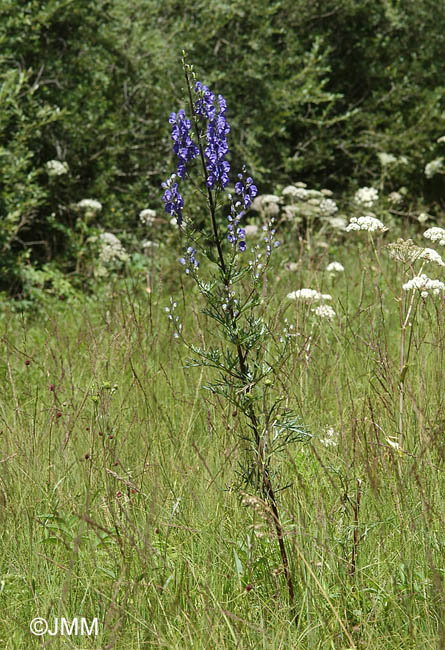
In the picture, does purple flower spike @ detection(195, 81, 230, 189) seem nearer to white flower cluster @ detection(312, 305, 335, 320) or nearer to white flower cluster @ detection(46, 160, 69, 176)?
white flower cluster @ detection(312, 305, 335, 320)

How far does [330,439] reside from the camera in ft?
8.80

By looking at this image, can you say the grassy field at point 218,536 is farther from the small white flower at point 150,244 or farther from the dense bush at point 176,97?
the dense bush at point 176,97

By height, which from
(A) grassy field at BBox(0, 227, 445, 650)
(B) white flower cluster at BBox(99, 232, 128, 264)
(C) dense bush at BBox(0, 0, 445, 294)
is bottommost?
(A) grassy field at BBox(0, 227, 445, 650)

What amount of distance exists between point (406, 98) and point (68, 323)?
5.41m

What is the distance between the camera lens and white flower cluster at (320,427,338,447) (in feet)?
8.68

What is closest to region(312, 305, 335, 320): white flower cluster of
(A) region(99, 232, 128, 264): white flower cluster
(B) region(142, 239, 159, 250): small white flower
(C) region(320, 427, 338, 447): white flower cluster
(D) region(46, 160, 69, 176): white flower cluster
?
(C) region(320, 427, 338, 447): white flower cluster

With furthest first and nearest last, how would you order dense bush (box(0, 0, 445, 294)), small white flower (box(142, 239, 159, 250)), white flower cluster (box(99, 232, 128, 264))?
dense bush (box(0, 0, 445, 294)) < white flower cluster (box(99, 232, 128, 264)) < small white flower (box(142, 239, 159, 250))

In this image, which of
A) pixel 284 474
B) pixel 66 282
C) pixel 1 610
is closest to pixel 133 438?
pixel 284 474

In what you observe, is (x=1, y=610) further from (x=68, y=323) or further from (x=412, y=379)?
(x=68, y=323)

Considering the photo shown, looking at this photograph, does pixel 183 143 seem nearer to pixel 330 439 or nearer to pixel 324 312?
pixel 330 439

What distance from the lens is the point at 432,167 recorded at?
762 cm

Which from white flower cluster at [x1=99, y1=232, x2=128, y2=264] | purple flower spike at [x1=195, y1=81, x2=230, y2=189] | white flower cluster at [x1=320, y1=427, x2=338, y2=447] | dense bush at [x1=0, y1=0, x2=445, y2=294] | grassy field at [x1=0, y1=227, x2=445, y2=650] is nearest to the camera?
grassy field at [x1=0, y1=227, x2=445, y2=650]

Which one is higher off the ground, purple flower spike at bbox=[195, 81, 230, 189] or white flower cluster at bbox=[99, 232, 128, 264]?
white flower cluster at bbox=[99, 232, 128, 264]

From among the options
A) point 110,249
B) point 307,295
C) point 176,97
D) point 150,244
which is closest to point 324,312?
point 307,295
